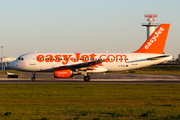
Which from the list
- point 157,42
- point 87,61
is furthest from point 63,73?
point 157,42

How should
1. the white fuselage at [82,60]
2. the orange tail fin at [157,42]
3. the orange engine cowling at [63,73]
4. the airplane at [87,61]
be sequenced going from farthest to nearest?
1. the orange tail fin at [157,42]
2. the white fuselage at [82,60]
3. the airplane at [87,61]
4. the orange engine cowling at [63,73]

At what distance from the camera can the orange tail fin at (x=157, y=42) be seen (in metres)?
39.8

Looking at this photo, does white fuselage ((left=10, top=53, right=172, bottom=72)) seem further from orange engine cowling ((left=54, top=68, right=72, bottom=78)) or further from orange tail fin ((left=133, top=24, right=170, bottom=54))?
orange engine cowling ((left=54, top=68, right=72, bottom=78))

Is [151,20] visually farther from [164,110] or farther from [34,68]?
[164,110]

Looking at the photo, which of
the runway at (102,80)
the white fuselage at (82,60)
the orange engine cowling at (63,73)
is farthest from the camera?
the white fuselage at (82,60)

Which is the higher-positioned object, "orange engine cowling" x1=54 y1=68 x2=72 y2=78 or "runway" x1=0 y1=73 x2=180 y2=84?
"orange engine cowling" x1=54 y1=68 x2=72 y2=78

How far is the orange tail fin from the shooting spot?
39.8 metres

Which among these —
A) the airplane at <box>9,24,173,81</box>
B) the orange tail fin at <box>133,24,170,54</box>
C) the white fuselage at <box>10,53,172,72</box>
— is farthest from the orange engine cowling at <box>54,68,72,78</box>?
the orange tail fin at <box>133,24,170,54</box>

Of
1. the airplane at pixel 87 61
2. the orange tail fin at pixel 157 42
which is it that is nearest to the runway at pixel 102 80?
the airplane at pixel 87 61

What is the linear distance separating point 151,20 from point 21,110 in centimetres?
11662

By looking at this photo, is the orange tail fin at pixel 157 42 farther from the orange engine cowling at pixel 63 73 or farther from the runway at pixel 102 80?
the orange engine cowling at pixel 63 73

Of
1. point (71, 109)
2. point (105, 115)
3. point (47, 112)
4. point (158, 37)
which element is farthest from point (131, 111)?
point (158, 37)

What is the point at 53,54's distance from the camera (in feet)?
126

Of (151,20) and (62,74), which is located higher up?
(151,20)
